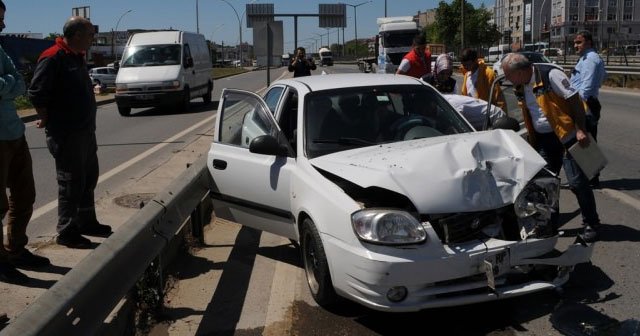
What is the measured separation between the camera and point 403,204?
12.6 feet

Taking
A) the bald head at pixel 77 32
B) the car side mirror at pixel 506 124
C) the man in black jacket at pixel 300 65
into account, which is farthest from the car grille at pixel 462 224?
the man in black jacket at pixel 300 65

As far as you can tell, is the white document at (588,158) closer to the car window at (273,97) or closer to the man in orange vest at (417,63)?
the car window at (273,97)

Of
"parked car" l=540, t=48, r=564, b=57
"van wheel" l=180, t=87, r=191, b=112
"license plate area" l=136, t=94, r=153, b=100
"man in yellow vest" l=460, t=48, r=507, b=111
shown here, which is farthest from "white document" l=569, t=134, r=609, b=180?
"parked car" l=540, t=48, r=564, b=57

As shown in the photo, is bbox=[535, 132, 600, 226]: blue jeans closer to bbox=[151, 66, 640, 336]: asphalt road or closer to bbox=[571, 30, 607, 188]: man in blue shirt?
bbox=[151, 66, 640, 336]: asphalt road

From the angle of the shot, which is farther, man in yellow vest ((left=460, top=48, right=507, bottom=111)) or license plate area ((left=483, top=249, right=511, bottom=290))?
man in yellow vest ((left=460, top=48, right=507, bottom=111))

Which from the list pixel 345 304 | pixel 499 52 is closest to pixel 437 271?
pixel 345 304

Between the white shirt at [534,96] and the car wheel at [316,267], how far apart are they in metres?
2.55

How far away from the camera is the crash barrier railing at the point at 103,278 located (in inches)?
102

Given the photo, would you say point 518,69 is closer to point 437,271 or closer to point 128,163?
point 437,271

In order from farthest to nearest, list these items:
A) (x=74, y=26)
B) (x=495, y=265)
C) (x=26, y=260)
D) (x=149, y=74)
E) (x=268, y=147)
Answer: (x=149, y=74) → (x=74, y=26) → (x=268, y=147) → (x=26, y=260) → (x=495, y=265)

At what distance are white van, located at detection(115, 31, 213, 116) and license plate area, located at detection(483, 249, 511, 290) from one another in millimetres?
16445

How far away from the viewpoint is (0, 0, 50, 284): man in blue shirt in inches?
175

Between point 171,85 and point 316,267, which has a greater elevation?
point 171,85

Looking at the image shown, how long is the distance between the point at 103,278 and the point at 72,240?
7.54 ft
